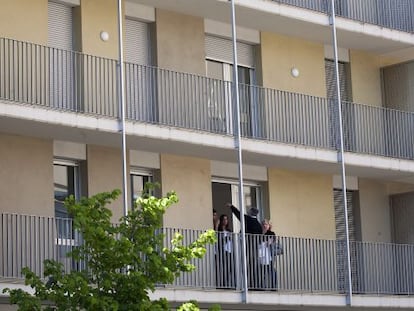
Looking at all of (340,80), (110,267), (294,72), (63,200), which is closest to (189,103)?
(63,200)

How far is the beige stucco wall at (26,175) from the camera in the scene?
1206 inches

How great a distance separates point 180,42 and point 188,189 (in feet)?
9.82

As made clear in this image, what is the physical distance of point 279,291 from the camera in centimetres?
3353

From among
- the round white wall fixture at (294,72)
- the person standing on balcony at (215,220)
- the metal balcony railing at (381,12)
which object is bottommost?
the person standing on balcony at (215,220)

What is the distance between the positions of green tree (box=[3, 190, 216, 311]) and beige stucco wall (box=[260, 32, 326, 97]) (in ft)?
34.9

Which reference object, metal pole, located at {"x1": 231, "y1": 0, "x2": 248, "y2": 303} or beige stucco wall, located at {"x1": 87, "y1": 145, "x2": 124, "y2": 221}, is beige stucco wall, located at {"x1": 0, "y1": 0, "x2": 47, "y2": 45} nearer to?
beige stucco wall, located at {"x1": 87, "y1": 145, "x2": 124, "y2": 221}

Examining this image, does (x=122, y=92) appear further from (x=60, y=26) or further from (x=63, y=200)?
(x=63, y=200)

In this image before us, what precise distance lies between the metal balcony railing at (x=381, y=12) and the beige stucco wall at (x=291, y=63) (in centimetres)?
105

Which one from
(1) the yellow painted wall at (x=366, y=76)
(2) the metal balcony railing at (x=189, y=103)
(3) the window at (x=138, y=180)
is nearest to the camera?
(2) the metal balcony railing at (x=189, y=103)

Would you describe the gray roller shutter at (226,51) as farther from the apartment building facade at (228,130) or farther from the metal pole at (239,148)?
the metal pole at (239,148)

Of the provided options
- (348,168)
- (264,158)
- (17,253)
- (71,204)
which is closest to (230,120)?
(264,158)

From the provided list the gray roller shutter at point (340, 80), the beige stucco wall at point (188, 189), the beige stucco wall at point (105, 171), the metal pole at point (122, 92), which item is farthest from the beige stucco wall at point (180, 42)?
the gray roller shutter at point (340, 80)

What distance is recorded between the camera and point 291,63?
37.1m

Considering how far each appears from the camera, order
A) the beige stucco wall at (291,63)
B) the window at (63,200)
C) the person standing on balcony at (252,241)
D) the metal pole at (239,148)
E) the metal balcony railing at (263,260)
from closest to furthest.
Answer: the metal balcony railing at (263,260)
the window at (63,200)
the metal pole at (239,148)
the person standing on balcony at (252,241)
the beige stucco wall at (291,63)
